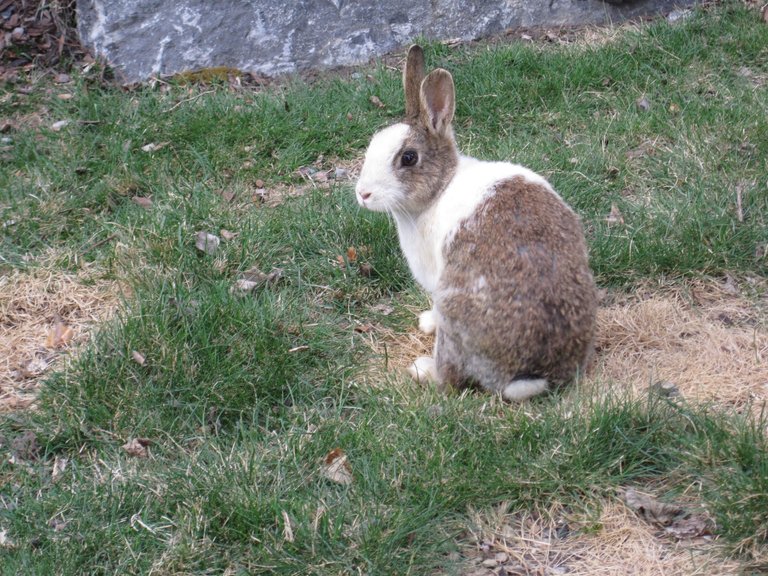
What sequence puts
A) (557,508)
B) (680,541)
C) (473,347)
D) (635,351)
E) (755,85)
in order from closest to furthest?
1. (680,541)
2. (557,508)
3. (473,347)
4. (635,351)
5. (755,85)

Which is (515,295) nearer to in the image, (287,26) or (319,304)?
(319,304)

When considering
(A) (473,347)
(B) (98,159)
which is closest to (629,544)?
(A) (473,347)

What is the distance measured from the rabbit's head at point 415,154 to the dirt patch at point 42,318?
1682 millimetres

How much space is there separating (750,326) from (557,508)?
1744 millimetres

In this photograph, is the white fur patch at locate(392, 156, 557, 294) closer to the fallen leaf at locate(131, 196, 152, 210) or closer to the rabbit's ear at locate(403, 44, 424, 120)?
the rabbit's ear at locate(403, 44, 424, 120)

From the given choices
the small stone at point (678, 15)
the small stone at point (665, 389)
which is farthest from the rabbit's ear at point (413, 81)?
the small stone at point (678, 15)

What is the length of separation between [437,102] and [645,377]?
1703 millimetres

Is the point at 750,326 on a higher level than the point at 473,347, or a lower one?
lower

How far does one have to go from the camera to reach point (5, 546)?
11.5 feet

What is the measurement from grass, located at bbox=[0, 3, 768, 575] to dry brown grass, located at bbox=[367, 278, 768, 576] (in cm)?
10

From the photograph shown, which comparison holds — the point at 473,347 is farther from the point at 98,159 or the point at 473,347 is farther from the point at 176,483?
the point at 98,159

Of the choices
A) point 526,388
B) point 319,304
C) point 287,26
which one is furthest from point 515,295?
point 287,26

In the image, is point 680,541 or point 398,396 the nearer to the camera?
point 680,541

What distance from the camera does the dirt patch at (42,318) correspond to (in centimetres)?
474
